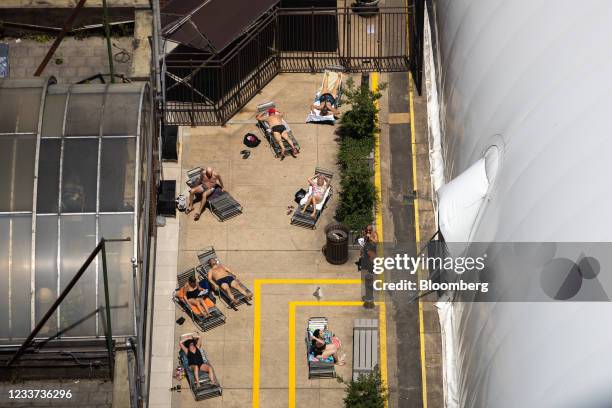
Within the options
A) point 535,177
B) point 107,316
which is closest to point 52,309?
point 107,316

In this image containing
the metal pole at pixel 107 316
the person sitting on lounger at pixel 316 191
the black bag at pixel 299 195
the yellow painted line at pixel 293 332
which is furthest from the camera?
the black bag at pixel 299 195

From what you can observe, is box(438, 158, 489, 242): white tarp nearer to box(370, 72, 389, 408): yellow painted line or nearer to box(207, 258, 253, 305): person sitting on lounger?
box(370, 72, 389, 408): yellow painted line

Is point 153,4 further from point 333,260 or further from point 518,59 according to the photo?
point 518,59

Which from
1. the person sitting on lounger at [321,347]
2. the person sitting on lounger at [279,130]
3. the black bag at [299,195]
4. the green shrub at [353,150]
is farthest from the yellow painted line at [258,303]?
the person sitting on lounger at [279,130]

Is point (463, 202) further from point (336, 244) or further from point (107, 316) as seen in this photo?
point (107, 316)

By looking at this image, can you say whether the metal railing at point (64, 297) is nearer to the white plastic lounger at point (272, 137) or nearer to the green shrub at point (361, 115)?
the white plastic lounger at point (272, 137)

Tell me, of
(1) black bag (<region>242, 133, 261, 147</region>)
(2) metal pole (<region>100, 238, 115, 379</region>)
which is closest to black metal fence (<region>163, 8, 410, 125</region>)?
(1) black bag (<region>242, 133, 261, 147</region>)
